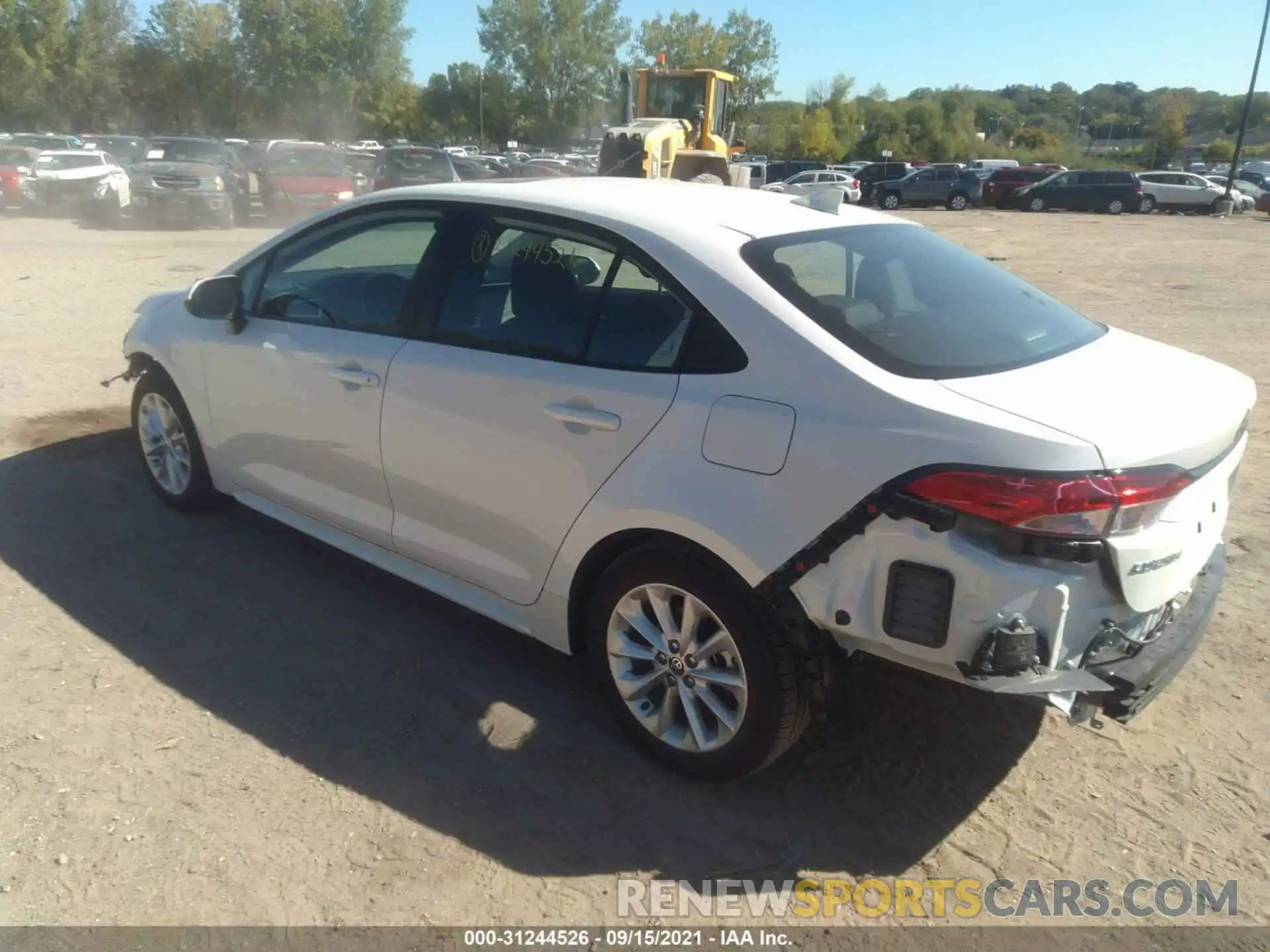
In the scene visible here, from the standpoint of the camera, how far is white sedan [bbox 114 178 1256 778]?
2525 millimetres

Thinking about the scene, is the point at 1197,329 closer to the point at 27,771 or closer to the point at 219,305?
the point at 219,305

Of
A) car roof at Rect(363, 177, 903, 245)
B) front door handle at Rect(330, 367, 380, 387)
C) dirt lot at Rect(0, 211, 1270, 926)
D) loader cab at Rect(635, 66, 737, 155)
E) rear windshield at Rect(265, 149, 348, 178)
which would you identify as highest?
loader cab at Rect(635, 66, 737, 155)

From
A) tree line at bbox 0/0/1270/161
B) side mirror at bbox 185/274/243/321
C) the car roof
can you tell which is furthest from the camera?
tree line at bbox 0/0/1270/161

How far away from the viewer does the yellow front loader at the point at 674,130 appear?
58.1ft

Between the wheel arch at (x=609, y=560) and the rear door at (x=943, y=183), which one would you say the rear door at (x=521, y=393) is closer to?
the wheel arch at (x=609, y=560)

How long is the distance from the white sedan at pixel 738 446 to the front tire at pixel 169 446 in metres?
0.78

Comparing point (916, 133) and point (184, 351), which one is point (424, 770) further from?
point (916, 133)

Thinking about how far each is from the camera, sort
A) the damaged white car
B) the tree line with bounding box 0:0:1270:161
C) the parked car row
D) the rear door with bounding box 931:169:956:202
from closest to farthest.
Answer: the parked car row
the damaged white car
the rear door with bounding box 931:169:956:202
the tree line with bounding box 0:0:1270:161

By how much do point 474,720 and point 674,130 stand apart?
1690 centimetres

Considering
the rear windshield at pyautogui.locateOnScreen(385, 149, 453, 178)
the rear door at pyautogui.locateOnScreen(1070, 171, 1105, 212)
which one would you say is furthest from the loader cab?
the rear door at pyautogui.locateOnScreen(1070, 171, 1105, 212)

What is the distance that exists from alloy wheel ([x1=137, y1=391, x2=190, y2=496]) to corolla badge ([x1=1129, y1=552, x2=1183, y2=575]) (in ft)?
13.5

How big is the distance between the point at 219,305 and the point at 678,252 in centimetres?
234

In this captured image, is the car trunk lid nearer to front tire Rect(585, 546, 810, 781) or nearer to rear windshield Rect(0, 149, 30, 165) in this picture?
front tire Rect(585, 546, 810, 781)

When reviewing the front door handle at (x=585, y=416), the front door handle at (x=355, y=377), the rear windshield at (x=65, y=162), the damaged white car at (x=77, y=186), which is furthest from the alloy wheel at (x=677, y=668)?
the rear windshield at (x=65, y=162)
